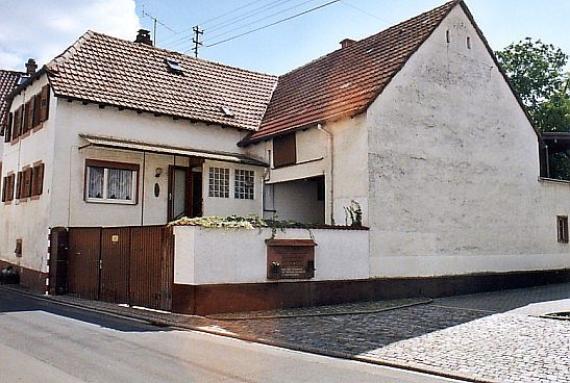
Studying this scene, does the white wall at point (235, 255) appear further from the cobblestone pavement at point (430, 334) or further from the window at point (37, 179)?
the window at point (37, 179)

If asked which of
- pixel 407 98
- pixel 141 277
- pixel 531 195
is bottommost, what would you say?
pixel 141 277

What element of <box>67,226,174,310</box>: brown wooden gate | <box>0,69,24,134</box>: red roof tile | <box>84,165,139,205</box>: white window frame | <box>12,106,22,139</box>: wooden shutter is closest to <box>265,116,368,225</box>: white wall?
<box>84,165,139,205</box>: white window frame

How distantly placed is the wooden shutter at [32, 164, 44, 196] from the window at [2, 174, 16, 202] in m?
3.23

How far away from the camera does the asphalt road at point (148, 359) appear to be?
7.26 metres

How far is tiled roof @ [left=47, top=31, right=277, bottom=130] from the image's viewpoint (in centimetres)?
1906

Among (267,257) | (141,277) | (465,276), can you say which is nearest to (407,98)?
(465,276)

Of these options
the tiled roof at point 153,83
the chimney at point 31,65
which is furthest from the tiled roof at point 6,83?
the tiled roof at point 153,83

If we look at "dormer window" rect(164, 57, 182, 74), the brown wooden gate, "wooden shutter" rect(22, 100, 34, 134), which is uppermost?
"dormer window" rect(164, 57, 182, 74)

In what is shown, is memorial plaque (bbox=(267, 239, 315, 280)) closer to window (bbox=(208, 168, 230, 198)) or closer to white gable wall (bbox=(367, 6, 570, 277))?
white gable wall (bbox=(367, 6, 570, 277))

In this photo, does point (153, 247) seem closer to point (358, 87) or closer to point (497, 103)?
point (358, 87)

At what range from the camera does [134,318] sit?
42.1 feet

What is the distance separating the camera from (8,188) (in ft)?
75.9

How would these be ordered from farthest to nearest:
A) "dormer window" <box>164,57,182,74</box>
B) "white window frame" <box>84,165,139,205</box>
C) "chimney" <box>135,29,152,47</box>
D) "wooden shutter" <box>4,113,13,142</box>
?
"chimney" <box>135,29,152,47</box> → "wooden shutter" <box>4,113,13,142</box> → "dormer window" <box>164,57,182,74</box> → "white window frame" <box>84,165,139,205</box>

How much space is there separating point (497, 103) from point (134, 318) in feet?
52.2
